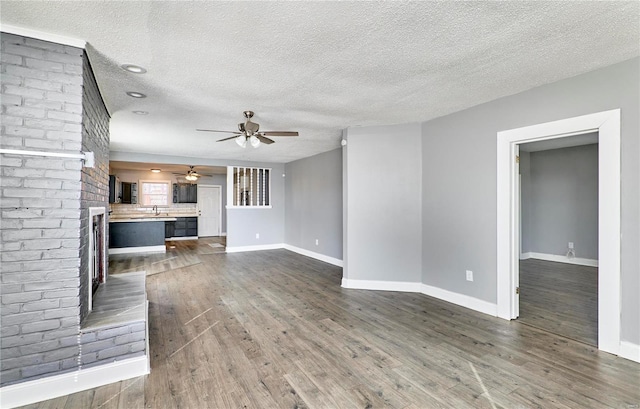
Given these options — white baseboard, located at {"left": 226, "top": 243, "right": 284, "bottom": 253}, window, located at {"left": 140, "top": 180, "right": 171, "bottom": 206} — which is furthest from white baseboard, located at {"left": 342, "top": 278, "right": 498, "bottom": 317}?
window, located at {"left": 140, "top": 180, "right": 171, "bottom": 206}

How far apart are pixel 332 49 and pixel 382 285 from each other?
337cm

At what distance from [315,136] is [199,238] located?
732cm

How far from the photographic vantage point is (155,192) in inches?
413

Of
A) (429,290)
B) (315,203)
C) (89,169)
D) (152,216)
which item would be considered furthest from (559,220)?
(152,216)

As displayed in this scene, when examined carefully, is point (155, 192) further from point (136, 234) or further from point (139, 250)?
point (139, 250)

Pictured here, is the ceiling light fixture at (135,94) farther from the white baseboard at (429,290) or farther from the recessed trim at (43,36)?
the white baseboard at (429,290)

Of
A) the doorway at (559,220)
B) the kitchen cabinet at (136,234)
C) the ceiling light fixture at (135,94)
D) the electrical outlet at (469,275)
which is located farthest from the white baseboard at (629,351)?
the kitchen cabinet at (136,234)

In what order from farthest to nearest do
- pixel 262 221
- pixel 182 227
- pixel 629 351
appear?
pixel 182 227 < pixel 262 221 < pixel 629 351

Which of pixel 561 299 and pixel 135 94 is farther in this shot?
pixel 561 299

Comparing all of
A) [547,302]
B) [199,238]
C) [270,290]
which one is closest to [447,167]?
[547,302]

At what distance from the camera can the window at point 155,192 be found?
10.3m

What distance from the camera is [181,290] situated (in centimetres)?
455

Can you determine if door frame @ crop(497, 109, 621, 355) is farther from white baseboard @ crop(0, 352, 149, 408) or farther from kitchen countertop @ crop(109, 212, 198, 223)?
kitchen countertop @ crop(109, 212, 198, 223)

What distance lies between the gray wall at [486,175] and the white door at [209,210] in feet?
29.3
